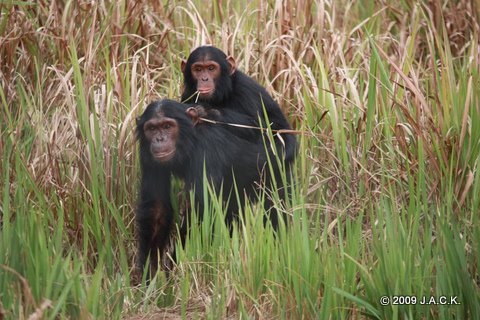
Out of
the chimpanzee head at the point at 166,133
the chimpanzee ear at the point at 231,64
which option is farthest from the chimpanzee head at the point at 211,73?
the chimpanzee head at the point at 166,133

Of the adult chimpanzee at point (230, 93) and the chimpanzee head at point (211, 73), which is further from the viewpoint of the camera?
the chimpanzee head at point (211, 73)

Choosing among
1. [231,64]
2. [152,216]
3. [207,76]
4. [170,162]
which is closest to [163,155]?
[170,162]

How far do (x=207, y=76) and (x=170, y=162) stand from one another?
85cm

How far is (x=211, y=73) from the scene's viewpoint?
6680 mm

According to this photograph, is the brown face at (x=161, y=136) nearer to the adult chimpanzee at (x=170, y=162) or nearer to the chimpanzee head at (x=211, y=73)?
the adult chimpanzee at (x=170, y=162)

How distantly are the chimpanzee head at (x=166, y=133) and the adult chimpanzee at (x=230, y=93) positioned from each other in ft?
1.42

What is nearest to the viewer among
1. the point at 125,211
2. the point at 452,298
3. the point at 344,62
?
the point at 452,298

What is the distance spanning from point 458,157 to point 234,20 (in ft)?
10.4

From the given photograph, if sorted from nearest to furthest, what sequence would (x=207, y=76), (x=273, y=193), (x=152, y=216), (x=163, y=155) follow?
(x=273, y=193) < (x=163, y=155) < (x=152, y=216) < (x=207, y=76)

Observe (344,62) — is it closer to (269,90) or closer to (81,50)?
(269,90)

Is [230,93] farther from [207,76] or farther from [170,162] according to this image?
[170,162]

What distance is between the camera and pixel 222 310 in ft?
15.0

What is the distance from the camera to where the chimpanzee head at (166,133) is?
601 cm

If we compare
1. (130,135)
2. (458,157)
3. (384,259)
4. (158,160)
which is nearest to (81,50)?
(130,135)
